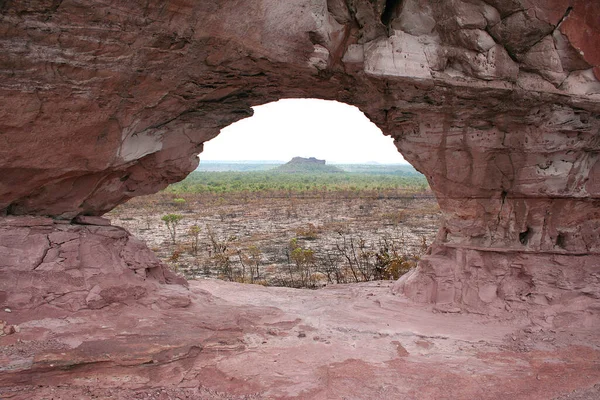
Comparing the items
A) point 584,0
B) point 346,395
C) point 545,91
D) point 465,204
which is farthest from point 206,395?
point 584,0

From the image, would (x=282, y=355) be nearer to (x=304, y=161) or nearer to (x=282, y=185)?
(x=282, y=185)

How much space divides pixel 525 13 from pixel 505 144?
210 cm

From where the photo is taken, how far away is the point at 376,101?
7801 millimetres

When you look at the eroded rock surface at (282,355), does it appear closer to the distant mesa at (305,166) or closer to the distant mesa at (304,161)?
the distant mesa at (305,166)

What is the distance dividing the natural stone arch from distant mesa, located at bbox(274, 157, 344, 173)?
416ft

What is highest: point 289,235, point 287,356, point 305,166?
point 305,166

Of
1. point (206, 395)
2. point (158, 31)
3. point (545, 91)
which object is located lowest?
point (206, 395)

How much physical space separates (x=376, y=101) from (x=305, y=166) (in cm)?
13713

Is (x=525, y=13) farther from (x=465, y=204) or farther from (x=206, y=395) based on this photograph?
(x=206, y=395)

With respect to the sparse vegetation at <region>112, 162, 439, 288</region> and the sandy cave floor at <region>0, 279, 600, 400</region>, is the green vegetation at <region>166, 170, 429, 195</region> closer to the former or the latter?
the sparse vegetation at <region>112, 162, 439, 288</region>

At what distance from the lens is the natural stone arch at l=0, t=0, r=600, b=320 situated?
230 inches

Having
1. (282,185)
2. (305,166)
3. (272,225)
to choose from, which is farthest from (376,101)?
(305,166)

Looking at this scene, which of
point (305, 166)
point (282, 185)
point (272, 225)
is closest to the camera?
point (272, 225)

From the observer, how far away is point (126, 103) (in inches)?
256
